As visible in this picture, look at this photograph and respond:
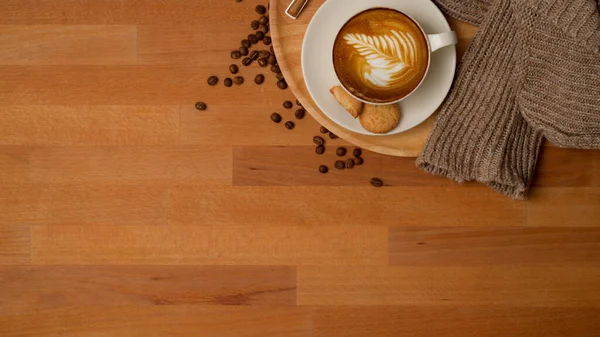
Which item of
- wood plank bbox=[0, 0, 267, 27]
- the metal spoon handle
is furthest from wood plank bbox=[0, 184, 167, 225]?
the metal spoon handle

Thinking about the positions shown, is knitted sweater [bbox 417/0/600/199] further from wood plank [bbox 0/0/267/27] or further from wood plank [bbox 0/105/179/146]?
wood plank [bbox 0/105/179/146]

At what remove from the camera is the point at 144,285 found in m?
1.24

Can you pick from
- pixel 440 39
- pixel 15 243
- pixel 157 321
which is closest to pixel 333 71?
pixel 440 39

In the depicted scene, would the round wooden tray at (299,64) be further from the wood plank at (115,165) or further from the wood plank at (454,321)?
the wood plank at (454,321)

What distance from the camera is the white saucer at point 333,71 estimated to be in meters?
0.98

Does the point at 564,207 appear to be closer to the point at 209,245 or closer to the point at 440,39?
the point at 440,39

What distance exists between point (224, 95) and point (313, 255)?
0.40 m

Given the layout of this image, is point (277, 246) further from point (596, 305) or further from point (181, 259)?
point (596, 305)

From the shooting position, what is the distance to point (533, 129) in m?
1.08

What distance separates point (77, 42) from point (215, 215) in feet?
1.58

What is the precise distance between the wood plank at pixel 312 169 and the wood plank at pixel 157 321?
0.95 ft

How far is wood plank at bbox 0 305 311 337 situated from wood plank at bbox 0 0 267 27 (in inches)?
24.9

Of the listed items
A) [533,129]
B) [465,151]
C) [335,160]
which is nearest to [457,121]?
[465,151]

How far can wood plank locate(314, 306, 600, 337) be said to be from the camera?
4.04 ft
